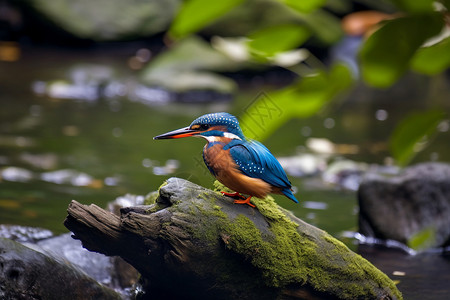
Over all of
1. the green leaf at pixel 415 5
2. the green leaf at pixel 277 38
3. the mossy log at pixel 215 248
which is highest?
the green leaf at pixel 415 5

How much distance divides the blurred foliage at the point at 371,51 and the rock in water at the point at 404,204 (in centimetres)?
379

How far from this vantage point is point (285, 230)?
271cm

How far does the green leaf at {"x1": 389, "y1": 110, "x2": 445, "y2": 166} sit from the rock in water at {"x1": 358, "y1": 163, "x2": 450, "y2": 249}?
12.5ft

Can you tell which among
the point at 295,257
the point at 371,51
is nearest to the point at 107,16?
the point at 295,257

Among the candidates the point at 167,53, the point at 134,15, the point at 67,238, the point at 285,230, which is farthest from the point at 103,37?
the point at 285,230

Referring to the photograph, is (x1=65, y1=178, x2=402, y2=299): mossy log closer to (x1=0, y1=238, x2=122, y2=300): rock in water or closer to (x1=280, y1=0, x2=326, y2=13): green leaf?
(x1=0, y1=238, x2=122, y2=300): rock in water

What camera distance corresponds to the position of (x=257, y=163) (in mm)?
2465

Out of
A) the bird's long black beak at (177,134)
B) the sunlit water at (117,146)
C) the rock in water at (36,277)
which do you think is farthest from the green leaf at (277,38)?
the rock in water at (36,277)

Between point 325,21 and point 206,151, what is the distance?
29.8 feet

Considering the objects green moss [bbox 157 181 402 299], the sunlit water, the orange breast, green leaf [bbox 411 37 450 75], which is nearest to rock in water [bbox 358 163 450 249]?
the sunlit water

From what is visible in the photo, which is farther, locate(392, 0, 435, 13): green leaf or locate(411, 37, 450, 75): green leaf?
locate(411, 37, 450, 75): green leaf

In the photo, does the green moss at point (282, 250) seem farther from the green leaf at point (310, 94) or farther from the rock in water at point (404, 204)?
the green leaf at point (310, 94)

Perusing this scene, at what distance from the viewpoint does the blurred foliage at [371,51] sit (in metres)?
0.60

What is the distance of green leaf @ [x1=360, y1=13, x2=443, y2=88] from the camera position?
0.60 m
